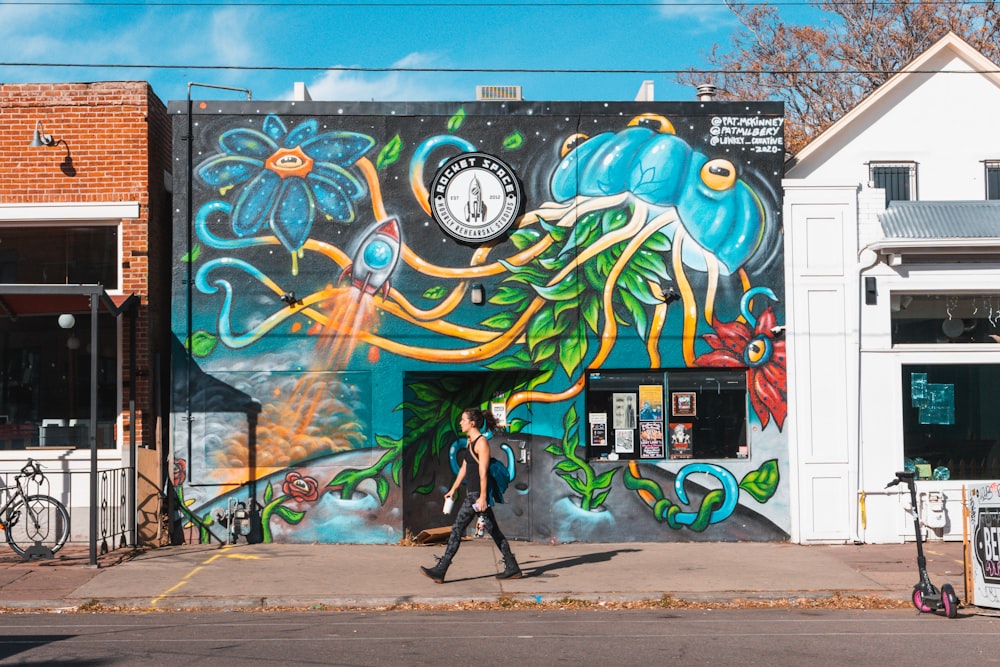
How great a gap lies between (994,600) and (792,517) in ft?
14.0

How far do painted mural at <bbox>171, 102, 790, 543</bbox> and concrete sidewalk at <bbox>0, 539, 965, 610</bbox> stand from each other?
682 mm

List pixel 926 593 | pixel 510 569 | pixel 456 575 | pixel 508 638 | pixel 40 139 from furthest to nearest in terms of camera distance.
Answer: pixel 40 139 < pixel 456 575 < pixel 510 569 < pixel 926 593 < pixel 508 638

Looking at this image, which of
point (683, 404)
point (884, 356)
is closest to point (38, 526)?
point (683, 404)

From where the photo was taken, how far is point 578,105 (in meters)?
14.0

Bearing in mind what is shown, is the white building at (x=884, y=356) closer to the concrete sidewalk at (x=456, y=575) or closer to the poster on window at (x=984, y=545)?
the concrete sidewalk at (x=456, y=575)

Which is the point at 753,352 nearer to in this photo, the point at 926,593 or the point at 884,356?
the point at 884,356

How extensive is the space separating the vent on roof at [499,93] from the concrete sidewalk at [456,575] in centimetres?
599

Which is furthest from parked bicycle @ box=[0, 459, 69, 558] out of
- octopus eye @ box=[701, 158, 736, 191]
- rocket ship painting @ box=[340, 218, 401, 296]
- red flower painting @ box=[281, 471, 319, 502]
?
octopus eye @ box=[701, 158, 736, 191]

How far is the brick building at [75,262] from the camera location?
13617mm

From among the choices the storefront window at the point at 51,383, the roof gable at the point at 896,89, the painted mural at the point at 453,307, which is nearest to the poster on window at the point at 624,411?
the painted mural at the point at 453,307

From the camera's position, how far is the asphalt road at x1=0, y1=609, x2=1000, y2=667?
796cm

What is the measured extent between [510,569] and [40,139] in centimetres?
803

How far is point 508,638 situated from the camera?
28.7ft

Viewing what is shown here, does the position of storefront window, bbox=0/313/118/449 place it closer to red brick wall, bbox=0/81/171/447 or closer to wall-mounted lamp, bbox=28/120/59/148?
red brick wall, bbox=0/81/171/447
